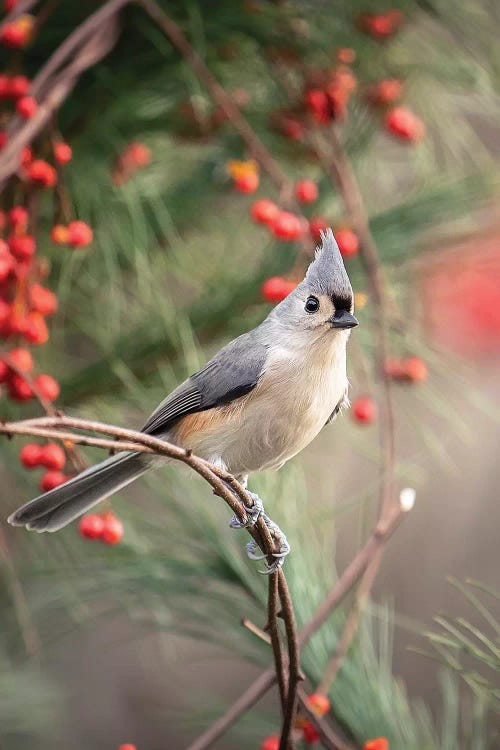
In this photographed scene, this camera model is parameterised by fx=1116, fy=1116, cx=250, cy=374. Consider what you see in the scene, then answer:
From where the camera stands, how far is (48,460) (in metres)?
1.26

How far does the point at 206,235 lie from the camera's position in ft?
6.15

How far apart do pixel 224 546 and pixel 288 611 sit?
36 cm

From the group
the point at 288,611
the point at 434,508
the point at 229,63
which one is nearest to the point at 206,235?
the point at 229,63

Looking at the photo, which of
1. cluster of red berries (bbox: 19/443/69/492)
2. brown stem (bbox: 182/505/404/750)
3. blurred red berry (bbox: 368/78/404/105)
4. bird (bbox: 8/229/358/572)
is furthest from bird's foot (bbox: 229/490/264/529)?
blurred red berry (bbox: 368/78/404/105)

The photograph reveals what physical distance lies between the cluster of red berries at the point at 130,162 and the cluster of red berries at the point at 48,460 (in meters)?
0.49

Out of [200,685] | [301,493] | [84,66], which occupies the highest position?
[84,66]

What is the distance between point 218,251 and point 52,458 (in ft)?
2.30

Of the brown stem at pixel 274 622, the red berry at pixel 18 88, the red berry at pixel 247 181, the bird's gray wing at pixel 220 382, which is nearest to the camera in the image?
the brown stem at pixel 274 622

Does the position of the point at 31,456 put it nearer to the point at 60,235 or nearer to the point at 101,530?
the point at 101,530

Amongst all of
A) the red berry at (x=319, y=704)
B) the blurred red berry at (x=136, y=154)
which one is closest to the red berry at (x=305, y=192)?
the blurred red berry at (x=136, y=154)

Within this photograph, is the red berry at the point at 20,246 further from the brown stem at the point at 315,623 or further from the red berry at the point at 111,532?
the brown stem at the point at 315,623

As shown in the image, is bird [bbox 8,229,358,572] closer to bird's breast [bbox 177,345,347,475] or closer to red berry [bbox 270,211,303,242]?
bird's breast [bbox 177,345,347,475]

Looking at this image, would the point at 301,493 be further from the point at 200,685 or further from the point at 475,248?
the point at 200,685

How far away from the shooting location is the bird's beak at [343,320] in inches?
46.1
